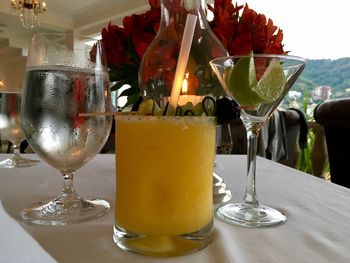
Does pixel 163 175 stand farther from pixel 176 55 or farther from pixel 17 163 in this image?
pixel 17 163

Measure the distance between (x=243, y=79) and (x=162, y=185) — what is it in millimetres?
135

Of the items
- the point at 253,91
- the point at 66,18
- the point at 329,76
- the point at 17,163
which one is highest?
the point at 66,18

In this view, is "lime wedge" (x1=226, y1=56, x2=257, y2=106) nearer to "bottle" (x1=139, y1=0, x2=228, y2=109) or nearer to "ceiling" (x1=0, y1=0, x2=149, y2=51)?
"bottle" (x1=139, y1=0, x2=228, y2=109)

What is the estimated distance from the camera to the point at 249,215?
37 cm

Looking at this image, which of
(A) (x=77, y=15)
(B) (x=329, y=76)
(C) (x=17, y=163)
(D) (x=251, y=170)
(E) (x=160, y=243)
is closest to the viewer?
(E) (x=160, y=243)

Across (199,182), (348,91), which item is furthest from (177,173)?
(348,91)

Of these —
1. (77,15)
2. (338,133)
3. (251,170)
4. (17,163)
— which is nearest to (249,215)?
(251,170)

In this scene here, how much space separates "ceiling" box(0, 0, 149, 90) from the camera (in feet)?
16.1

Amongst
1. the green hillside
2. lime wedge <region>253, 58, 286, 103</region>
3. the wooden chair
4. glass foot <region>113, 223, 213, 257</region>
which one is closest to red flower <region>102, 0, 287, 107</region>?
lime wedge <region>253, 58, 286, 103</region>

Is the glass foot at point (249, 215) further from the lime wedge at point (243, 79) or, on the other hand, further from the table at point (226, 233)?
the lime wedge at point (243, 79)

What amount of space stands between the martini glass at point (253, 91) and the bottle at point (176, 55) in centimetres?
8

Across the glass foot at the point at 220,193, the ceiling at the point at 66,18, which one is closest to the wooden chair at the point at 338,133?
the glass foot at the point at 220,193

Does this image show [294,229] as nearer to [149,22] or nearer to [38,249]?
[38,249]

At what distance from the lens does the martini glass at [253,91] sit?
0.35 m
